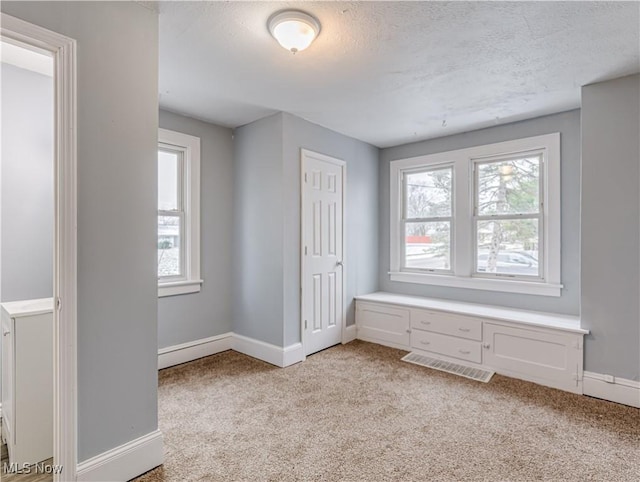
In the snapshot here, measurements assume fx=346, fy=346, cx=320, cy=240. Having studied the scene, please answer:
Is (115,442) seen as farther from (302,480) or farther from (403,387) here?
(403,387)

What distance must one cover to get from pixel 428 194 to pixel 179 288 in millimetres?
3098

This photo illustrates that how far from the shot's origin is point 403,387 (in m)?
2.90

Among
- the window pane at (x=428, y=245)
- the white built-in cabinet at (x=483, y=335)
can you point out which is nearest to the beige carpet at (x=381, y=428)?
the white built-in cabinet at (x=483, y=335)

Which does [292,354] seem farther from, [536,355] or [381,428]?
[536,355]

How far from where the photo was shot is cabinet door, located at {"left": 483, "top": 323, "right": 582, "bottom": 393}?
280cm

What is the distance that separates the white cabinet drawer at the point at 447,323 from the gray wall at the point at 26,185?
3.28 metres

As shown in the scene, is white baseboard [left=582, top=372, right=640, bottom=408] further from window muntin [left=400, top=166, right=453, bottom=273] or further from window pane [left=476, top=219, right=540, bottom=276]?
window muntin [left=400, top=166, right=453, bottom=273]

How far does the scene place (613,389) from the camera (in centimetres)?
262

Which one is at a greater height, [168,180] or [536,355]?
[168,180]

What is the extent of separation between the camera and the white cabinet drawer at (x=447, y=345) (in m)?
3.33

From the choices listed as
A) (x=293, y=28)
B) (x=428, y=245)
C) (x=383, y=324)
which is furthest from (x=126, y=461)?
(x=428, y=245)

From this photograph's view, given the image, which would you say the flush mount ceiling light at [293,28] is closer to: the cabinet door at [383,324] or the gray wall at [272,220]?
the gray wall at [272,220]

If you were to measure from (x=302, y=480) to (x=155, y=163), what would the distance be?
72.9 inches

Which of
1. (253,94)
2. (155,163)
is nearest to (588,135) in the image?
(253,94)
